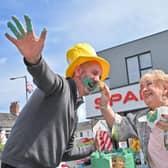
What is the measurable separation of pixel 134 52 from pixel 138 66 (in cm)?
75

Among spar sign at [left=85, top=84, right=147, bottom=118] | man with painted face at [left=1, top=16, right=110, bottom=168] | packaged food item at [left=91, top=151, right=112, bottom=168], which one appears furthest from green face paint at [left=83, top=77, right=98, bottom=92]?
spar sign at [left=85, top=84, right=147, bottom=118]

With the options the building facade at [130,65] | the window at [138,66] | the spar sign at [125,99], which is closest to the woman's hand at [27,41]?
the spar sign at [125,99]

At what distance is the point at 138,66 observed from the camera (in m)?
16.9

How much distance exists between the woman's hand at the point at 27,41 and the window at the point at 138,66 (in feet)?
48.7

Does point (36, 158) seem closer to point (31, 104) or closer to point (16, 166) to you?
point (16, 166)

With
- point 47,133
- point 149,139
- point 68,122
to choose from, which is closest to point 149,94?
point 149,139

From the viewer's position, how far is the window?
16.7 meters

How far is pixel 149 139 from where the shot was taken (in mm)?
2367

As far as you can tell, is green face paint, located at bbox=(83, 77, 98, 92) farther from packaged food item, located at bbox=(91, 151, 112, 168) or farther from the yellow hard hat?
packaged food item, located at bbox=(91, 151, 112, 168)

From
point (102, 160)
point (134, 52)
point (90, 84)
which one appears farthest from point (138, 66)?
point (90, 84)

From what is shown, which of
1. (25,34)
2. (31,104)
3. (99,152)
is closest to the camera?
(25,34)

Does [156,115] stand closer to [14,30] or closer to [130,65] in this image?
[14,30]

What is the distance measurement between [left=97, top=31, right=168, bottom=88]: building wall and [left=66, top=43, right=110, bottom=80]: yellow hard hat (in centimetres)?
1402

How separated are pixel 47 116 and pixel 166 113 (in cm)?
70
